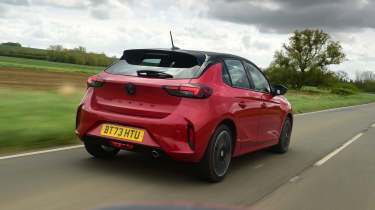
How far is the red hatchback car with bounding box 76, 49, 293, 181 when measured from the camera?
4.58 metres

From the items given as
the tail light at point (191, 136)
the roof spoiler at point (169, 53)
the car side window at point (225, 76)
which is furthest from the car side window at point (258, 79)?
the tail light at point (191, 136)

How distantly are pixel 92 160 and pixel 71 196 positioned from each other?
1604 mm

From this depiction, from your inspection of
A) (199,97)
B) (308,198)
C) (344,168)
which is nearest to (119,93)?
(199,97)

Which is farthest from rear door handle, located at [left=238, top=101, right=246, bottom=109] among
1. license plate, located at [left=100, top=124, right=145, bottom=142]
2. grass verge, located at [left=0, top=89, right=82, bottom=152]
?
grass verge, located at [left=0, top=89, right=82, bottom=152]

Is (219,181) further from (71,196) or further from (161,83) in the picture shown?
(71,196)

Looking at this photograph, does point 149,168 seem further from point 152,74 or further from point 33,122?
point 33,122

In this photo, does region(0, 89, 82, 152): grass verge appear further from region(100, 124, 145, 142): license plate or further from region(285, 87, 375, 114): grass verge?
region(285, 87, 375, 114): grass verge

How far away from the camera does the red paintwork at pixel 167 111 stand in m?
4.57

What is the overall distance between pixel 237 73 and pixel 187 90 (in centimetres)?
126

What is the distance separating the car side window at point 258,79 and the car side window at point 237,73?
26 centimetres

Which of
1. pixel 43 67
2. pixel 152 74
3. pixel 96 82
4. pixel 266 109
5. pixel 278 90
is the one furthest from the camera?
pixel 43 67

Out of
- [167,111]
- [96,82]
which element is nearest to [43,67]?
[96,82]

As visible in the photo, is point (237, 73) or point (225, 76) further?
point (237, 73)

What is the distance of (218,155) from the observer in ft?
16.4
